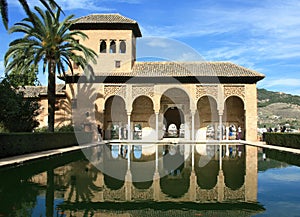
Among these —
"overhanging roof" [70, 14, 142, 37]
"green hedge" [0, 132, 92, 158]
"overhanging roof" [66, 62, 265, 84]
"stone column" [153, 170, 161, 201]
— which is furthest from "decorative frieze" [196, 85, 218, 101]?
"stone column" [153, 170, 161, 201]

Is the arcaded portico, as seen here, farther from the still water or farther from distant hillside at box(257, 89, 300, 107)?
distant hillside at box(257, 89, 300, 107)

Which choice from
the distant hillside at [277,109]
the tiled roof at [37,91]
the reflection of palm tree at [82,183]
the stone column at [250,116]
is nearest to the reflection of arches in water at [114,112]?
the tiled roof at [37,91]

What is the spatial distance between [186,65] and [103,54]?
659cm

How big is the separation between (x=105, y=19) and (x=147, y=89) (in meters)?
6.57

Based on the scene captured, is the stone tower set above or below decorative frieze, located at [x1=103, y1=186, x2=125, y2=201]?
above

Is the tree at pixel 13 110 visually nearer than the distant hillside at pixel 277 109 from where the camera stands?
Yes

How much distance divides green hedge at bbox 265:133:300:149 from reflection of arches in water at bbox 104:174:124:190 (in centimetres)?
1165

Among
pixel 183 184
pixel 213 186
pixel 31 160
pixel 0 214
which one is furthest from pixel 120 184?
pixel 31 160

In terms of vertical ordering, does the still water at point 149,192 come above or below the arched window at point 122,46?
below

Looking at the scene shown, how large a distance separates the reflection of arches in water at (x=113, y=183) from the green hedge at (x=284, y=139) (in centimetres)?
1165

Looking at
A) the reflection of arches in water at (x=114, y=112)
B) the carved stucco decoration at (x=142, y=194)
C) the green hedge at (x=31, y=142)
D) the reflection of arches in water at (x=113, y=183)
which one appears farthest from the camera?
the reflection of arches in water at (x=114, y=112)

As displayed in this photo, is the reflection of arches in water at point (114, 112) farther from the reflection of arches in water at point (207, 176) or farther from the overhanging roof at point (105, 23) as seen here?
the reflection of arches in water at point (207, 176)

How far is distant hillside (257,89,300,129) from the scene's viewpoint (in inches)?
2543

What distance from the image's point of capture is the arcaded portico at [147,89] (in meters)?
25.9
